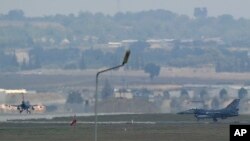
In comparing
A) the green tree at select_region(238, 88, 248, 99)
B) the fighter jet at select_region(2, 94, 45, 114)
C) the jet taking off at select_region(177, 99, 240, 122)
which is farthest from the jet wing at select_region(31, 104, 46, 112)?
the green tree at select_region(238, 88, 248, 99)

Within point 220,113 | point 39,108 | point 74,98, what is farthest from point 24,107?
point 74,98

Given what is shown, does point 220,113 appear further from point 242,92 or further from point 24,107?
point 242,92

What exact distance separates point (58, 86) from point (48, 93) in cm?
1764

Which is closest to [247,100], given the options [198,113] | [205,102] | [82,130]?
[205,102]

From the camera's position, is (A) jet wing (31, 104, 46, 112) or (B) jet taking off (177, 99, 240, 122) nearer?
(B) jet taking off (177, 99, 240, 122)

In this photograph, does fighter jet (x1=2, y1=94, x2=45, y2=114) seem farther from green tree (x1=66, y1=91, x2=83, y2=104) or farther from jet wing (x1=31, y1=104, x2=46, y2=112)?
green tree (x1=66, y1=91, x2=83, y2=104)

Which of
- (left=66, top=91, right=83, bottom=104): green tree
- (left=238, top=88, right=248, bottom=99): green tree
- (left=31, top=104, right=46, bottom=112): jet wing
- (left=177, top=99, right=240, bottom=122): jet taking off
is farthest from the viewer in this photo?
(left=238, top=88, right=248, bottom=99): green tree

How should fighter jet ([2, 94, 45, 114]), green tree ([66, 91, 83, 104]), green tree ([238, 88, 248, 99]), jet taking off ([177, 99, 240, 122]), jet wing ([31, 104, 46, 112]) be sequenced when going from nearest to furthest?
jet taking off ([177, 99, 240, 122]), fighter jet ([2, 94, 45, 114]), jet wing ([31, 104, 46, 112]), green tree ([66, 91, 83, 104]), green tree ([238, 88, 248, 99])

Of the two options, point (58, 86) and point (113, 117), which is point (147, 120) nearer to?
point (113, 117)

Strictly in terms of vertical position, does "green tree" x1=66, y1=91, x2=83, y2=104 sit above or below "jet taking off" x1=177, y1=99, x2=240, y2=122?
above

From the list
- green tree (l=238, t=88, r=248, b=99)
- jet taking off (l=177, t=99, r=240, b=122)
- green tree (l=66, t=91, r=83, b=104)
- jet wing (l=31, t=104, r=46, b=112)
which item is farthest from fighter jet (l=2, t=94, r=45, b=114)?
green tree (l=238, t=88, r=248, b=99)

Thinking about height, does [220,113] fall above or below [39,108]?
below

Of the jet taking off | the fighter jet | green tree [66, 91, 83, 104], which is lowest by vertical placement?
the jet taking off

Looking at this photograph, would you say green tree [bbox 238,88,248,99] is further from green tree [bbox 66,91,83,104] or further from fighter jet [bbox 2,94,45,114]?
fighter jet [bbox 2,94,45,114]
